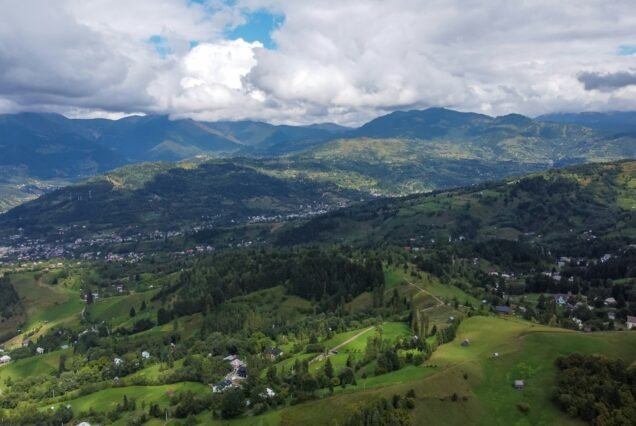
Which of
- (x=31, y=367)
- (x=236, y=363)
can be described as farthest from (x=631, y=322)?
(x=31, y=367)

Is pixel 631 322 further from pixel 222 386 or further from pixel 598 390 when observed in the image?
pixel 222 386

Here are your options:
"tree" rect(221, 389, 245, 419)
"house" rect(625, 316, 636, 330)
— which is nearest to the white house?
"house" rect(625, 316, 636, 330)

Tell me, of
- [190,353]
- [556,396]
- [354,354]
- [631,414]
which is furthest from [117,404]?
[631,414]

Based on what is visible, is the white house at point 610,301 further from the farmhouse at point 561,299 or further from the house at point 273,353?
the house at point 273,353

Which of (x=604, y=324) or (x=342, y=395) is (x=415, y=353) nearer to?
(x=342, y=395)

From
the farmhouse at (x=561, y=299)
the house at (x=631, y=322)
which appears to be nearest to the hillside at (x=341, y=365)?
the house at (x=631, y=322)

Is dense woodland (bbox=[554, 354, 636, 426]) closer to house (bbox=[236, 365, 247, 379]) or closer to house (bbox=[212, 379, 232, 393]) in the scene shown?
house (bbox=[212, 379, 232, 393])
